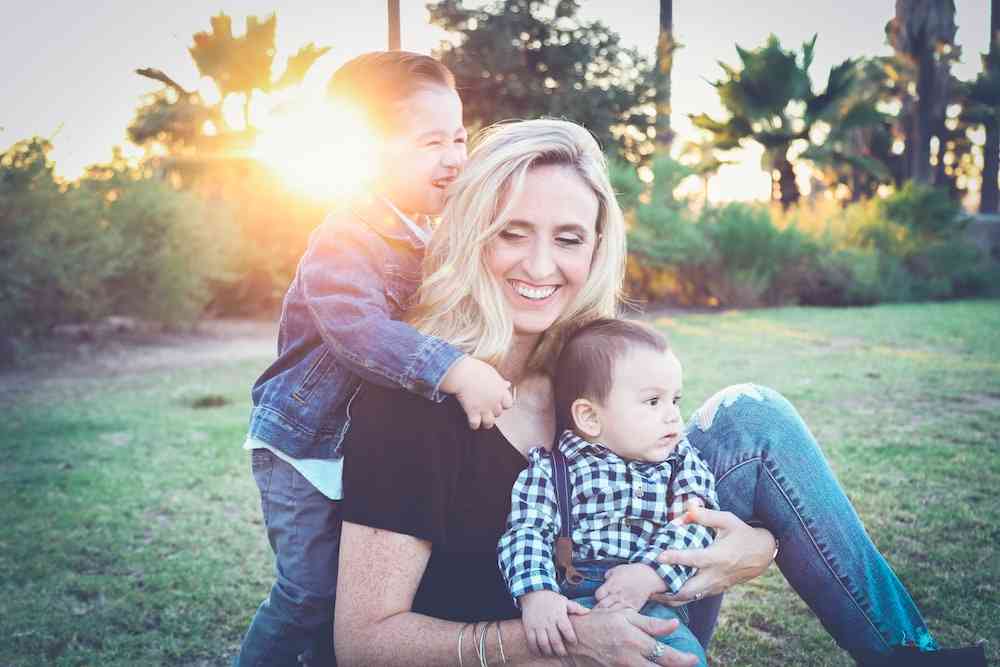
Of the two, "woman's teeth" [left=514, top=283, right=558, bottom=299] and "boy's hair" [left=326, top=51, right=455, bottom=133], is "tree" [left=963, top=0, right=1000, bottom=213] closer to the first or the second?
"boy's hair" [left=326, top=51, right=455, bottom=133]

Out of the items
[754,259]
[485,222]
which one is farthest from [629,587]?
[754,259]

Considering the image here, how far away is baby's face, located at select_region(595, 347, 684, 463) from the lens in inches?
77.8

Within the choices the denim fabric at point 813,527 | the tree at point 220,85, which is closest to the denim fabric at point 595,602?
the denim fabric at point 813,527

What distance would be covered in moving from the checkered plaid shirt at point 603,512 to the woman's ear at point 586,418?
0.03 m

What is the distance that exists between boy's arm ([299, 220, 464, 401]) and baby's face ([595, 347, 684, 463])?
43cm

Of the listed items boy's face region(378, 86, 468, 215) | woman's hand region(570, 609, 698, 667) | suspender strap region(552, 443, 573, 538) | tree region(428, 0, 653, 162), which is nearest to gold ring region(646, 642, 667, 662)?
woman's hand region(570, 609, 698, 667)

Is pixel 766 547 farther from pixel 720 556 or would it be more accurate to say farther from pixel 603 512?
pixel 603 512

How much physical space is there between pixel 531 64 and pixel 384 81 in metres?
21.4

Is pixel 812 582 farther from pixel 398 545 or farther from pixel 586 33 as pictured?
pixel 586 33

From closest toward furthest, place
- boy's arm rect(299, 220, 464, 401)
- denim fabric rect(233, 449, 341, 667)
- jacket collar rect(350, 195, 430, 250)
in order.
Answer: boy's arm rect(299, 220, 464, 401) < denim fabric rect(233, 449, 341, 667) < jacket collar rect(350, 195, 430, 250)

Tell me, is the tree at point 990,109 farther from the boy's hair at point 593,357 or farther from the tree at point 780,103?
the boy's hair at point 593,357

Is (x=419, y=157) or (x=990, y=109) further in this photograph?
(x=990, y=109)

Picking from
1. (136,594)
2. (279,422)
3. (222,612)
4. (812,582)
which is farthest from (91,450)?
(812,582)

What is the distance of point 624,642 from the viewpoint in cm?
156
